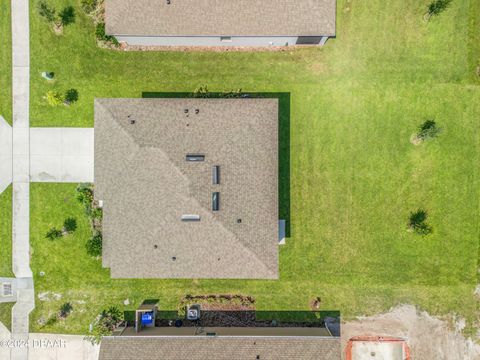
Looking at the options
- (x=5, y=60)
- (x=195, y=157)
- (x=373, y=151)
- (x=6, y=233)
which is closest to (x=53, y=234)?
(x=6, y=233)

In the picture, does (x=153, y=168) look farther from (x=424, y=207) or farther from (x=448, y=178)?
(x=448, y=178)

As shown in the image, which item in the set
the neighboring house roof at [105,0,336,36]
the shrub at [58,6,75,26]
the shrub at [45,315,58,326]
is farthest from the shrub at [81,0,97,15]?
the shrub at [45,315,58,326]

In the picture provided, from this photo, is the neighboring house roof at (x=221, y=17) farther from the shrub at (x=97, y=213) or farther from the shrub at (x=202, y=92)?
the shrub at (x=97, y=213)

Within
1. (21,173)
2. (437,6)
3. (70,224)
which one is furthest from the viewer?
(21,173)

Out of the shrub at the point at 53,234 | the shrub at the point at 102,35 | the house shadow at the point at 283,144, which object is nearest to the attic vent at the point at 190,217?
the house shadow at the point at 283,144

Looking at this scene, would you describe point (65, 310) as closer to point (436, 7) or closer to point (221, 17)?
point (221, 17)

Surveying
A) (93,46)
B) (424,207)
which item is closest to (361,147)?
(424,207)
